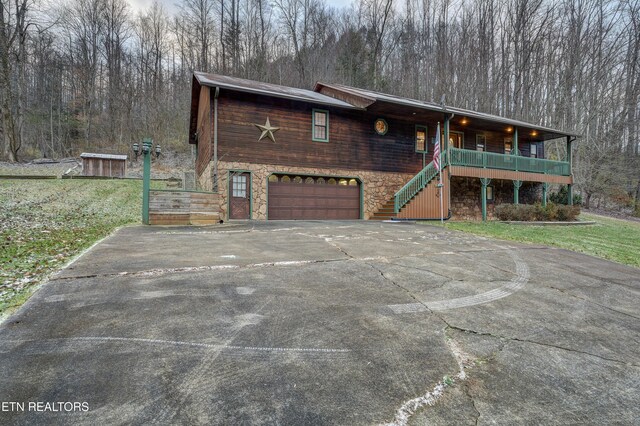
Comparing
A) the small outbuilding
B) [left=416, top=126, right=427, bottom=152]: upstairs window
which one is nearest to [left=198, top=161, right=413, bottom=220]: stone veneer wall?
[left=416, top=126, right=427, bottom=152]: upstairs window

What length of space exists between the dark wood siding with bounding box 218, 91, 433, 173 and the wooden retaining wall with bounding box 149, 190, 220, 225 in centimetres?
244

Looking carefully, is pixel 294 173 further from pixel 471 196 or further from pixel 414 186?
pixel 471 196

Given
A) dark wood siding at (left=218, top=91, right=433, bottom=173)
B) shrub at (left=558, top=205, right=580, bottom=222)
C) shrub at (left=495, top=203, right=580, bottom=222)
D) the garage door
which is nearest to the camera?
dark wood siding at (left=218, top=91, right=433, bottom=173)

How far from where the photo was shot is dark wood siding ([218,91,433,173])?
13117mm

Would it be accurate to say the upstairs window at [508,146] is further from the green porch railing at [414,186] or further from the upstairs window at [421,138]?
the green porch railing at [414,186]

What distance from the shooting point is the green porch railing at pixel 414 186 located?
14.5 meters

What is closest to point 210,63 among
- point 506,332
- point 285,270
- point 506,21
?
point 506,21

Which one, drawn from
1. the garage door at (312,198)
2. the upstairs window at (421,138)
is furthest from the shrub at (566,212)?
the garage door at (312,198)

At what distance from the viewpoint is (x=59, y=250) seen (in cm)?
560

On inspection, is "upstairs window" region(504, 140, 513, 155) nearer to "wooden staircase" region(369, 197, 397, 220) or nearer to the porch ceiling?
the porch ceiling

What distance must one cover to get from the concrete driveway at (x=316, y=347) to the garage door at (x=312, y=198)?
935cm

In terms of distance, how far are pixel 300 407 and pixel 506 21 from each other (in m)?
35.5

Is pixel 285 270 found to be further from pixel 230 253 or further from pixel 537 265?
pixel 537 265

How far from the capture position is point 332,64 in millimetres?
30109
